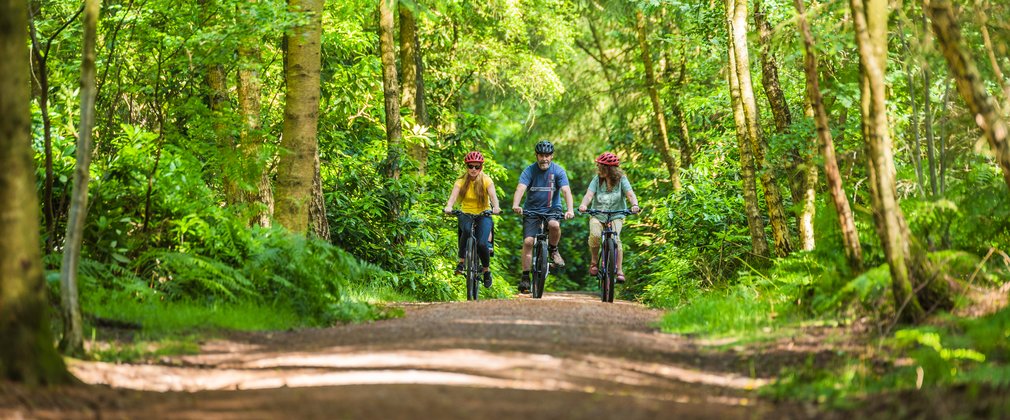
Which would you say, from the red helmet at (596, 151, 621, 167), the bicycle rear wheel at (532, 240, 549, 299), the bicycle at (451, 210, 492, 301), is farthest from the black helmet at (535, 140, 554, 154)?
the bicycle rear wheel at (532, 240, 549, 299)

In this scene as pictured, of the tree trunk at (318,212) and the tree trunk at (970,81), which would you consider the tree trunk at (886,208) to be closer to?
the tree trunk at (970,81)

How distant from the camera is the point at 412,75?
24453 millimetres

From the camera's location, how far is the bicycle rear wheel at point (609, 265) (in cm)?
1548

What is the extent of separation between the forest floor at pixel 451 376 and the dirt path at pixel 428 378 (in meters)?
0.01

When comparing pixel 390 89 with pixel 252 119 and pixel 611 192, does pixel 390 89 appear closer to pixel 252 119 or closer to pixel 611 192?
pixel 252 119

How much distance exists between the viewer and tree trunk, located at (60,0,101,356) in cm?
739

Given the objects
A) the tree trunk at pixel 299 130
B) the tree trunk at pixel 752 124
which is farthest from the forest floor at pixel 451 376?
the tree trunk at pixel 752 124

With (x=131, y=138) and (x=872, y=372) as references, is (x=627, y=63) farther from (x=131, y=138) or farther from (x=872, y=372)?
(x=872, y=372)

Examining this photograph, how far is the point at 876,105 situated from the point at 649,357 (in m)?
2.98

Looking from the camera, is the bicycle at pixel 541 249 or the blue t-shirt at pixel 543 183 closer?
the blue t-shirt at pixel 543 183

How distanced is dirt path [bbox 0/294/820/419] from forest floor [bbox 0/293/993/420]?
0.01 meters

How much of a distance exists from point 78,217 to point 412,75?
17138mm

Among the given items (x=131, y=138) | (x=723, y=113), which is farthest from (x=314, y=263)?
(x=723, y=113)

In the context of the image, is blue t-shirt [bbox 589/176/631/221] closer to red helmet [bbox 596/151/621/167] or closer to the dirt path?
red helmet [bbox 596/151/621/167]
